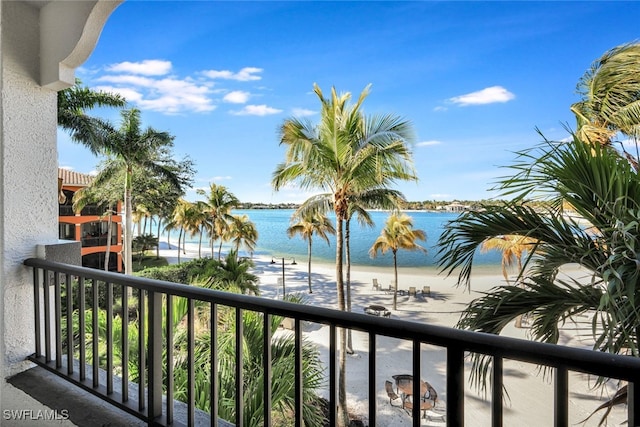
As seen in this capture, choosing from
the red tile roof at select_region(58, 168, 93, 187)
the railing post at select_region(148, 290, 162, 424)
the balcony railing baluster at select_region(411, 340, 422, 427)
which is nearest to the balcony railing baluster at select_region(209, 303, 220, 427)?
the railing post at select_region(148, 290, 162, 424)

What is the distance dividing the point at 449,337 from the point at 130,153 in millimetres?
15053

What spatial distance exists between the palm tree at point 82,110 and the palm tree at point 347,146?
22.8ft

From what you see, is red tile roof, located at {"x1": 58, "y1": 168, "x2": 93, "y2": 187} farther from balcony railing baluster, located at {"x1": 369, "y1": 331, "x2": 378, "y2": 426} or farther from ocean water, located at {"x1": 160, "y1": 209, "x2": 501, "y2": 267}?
balcony railing baluster, located at {"x1": 369, "y1": 331, "x2": 378, "y2": 426}

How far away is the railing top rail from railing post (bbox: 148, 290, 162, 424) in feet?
0.19

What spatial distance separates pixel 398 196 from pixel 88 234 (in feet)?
56.4

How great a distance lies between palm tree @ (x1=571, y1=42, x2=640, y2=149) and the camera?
4363 millimetres

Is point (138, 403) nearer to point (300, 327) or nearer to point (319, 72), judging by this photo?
point (300, 327)

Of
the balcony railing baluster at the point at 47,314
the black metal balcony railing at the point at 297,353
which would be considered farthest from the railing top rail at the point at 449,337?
the balcony railing baluster at the point at 47,314

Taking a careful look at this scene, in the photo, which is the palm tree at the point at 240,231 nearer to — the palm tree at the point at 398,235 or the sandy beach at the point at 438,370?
the sandy beach at the point at 438,370

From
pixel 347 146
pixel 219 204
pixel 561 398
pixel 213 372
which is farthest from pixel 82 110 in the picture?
pixel 561 398

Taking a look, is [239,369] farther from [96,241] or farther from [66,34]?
[96,241]

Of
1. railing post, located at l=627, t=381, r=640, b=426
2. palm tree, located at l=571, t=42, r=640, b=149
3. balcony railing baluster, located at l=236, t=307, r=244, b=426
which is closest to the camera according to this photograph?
railing post, located at l=627, t=381, r=640, b=426

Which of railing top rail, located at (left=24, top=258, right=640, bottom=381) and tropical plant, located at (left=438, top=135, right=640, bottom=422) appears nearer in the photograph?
railing top rail, located at (left=24, top=258, right=640, bottom=381)

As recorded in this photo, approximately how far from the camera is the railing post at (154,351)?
1364 mm
